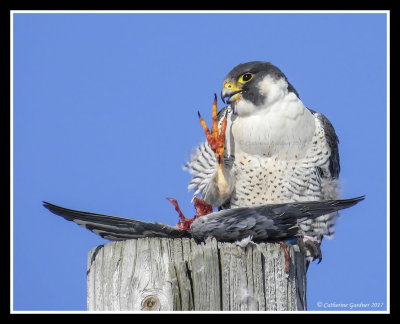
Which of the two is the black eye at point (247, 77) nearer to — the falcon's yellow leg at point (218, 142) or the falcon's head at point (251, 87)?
the falcon's head at point (251, 87)

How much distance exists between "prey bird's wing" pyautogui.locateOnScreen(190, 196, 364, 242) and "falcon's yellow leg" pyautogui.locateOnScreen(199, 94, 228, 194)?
165 centimetres

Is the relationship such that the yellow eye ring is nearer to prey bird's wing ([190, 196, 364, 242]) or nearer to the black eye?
the black eye

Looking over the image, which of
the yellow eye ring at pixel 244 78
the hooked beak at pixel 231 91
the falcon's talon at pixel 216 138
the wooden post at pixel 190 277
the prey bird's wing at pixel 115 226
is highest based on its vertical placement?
the yellow eye ring at pixel 244 78

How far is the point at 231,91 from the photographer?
16.6 feet

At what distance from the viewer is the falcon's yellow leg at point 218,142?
4965 millimetres

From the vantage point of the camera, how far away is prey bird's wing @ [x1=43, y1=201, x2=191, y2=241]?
341 centimetres

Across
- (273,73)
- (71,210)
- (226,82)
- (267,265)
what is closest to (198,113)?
(226,82)

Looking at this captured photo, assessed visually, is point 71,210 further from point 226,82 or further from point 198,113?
point 226,82

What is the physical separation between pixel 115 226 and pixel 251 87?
1989 millimetres

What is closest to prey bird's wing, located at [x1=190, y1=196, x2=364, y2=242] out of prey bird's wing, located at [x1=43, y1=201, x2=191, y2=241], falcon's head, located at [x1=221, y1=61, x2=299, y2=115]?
prey bird's wing, located at [x1=43, y1=201, x2=191, y2=241]

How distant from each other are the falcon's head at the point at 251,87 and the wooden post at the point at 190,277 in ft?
6.64

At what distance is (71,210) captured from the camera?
3.50 m

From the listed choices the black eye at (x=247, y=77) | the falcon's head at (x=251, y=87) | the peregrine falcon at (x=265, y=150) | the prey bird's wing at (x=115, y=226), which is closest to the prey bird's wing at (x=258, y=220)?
the prey bird's wing at (x=115, y=226)

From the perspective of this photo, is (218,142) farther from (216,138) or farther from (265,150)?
(265,150)
